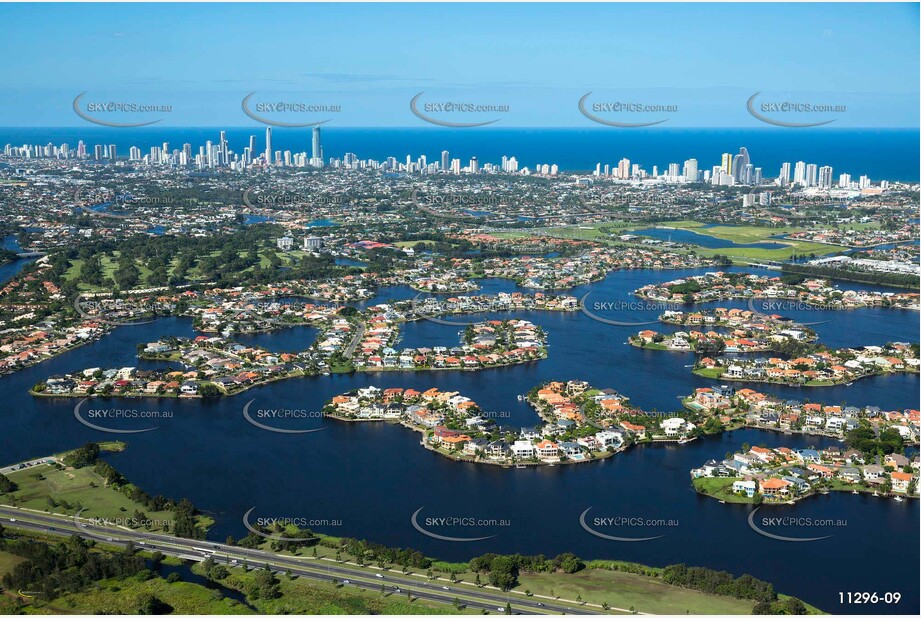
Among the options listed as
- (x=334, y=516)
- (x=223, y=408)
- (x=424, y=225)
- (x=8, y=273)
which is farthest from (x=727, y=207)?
(x=334, y=516)

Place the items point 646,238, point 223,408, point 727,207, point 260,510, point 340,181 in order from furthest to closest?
point 340,181 → point 727,207 → point 646,238 → point 223,408 → point 260,510

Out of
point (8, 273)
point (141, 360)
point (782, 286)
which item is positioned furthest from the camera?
point (8, 273)

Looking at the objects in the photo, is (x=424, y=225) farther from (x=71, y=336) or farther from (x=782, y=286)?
(x=71, y=336)

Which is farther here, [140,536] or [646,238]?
[646,238]

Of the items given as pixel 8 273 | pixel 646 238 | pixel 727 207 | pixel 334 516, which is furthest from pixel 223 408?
pixel 727 207

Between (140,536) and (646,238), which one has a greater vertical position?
(646,238)
